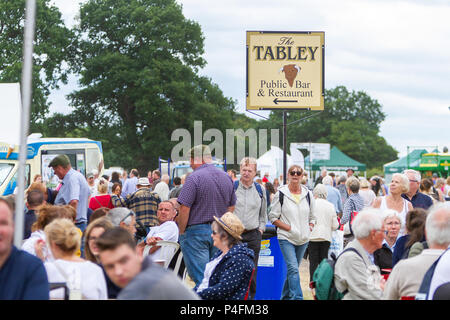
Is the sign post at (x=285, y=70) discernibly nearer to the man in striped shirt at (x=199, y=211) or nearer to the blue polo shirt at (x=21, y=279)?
the man in striped shirt at (x=199, y=211)

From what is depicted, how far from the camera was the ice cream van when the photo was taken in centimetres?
1856

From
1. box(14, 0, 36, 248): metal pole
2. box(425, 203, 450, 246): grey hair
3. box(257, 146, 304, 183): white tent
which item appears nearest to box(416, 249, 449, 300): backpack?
box(425, 203, 450, 246): grey hair

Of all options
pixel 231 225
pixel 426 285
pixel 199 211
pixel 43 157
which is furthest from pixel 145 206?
pixel 43 157

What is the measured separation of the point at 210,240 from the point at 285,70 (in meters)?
7.01

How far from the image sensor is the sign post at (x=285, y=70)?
1412cm

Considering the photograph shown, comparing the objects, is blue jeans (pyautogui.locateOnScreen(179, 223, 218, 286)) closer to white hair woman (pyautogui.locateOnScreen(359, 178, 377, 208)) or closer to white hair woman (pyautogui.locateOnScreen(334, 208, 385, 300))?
white hair woman (pyautogui.locateOnScreen(334, 208, 385, 300))

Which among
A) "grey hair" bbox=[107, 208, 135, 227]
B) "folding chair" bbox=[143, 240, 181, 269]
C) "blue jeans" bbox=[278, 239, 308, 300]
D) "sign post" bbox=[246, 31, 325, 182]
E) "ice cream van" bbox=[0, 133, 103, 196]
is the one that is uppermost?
"sign post" bbox=[246, 31, 325, 182]

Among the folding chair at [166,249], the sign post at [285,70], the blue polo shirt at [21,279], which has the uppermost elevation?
the sign post at [285,70]

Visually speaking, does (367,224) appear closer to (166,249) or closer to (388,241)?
(388,241)

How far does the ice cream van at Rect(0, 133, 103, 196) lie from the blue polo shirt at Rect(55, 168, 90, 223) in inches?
299

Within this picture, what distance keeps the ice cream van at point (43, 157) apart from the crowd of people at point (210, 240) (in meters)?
8.35

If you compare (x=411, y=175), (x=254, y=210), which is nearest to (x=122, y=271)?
(x=254, y=210)

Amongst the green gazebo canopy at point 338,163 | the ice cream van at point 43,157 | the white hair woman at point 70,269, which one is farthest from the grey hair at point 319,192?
the green gazebo canopy at point 338,163

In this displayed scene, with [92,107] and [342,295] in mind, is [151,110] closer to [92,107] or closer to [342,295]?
[92,107]
